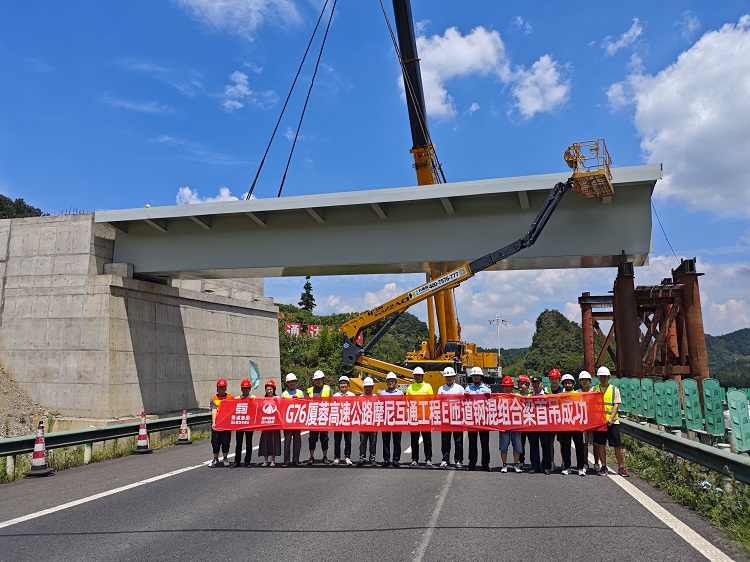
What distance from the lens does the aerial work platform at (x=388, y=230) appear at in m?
16.8

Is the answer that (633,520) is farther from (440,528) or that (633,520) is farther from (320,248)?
(320,248)

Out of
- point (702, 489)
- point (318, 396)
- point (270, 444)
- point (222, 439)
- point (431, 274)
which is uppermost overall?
point (431, 274)

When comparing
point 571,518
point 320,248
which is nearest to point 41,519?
point 571,518

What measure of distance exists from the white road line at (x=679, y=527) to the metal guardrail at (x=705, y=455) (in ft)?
2.77

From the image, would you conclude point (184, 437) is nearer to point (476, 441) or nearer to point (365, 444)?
point (365, 444)

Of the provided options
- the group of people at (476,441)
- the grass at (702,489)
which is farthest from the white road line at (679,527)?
the group of people at (476,441)

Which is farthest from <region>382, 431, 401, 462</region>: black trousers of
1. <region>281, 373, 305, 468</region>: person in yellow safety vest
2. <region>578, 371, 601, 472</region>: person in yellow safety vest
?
<region>578, 371, 601, 472</region>: person in yellow safety vest

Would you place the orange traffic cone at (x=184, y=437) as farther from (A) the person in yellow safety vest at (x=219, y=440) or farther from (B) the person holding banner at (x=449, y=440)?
(B) the person holding banner at (x=449, y=440)

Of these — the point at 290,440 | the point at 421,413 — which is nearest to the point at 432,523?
the point at 421,413

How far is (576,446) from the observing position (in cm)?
997

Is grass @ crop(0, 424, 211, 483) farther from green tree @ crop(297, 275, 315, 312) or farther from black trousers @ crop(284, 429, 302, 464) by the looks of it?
green tree @ crop(297, 275, 315, 312)

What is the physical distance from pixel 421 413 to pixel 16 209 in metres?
82.9

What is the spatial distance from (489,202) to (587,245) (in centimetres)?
307

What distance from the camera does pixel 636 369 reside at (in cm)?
1841
